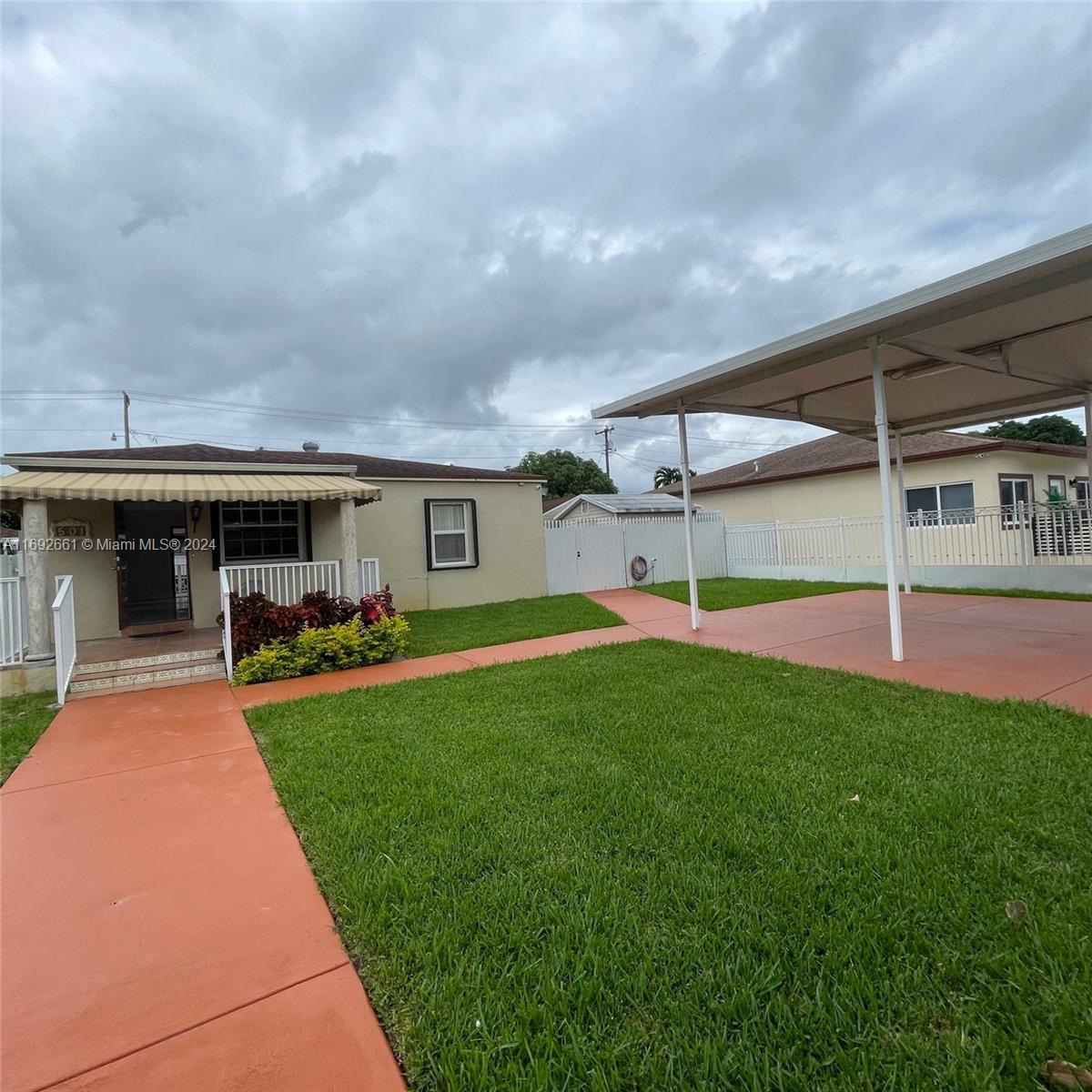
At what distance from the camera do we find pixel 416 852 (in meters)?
2.88

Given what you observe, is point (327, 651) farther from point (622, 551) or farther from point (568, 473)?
point (568, 473)

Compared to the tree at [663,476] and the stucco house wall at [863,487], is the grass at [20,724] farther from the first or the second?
the tree at [663,476]

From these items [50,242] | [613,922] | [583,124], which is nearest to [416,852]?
[613,922]

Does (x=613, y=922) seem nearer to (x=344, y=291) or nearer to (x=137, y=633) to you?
(x=137, y=633)

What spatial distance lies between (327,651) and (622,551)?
9408 mm

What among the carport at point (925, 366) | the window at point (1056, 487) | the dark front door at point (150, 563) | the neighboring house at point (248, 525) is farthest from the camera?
the window at point (1056, 487)

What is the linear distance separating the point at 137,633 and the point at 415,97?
956 centimetres

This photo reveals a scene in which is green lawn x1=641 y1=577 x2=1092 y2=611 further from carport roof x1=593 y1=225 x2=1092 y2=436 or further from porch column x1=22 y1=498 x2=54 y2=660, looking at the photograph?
porch column x1=22 y1=498 x2=54 y2=660

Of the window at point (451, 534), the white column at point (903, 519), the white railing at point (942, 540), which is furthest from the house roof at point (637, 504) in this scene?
the white column at point (903, 519)

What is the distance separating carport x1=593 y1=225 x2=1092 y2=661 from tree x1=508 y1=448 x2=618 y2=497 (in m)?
34.5

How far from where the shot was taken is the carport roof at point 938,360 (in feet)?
15.5

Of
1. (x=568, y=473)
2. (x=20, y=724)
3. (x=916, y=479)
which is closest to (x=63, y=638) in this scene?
(x=20, y=724)

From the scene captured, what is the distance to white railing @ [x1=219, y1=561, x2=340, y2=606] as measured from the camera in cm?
872

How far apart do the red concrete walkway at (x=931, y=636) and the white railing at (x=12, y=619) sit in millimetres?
8360
